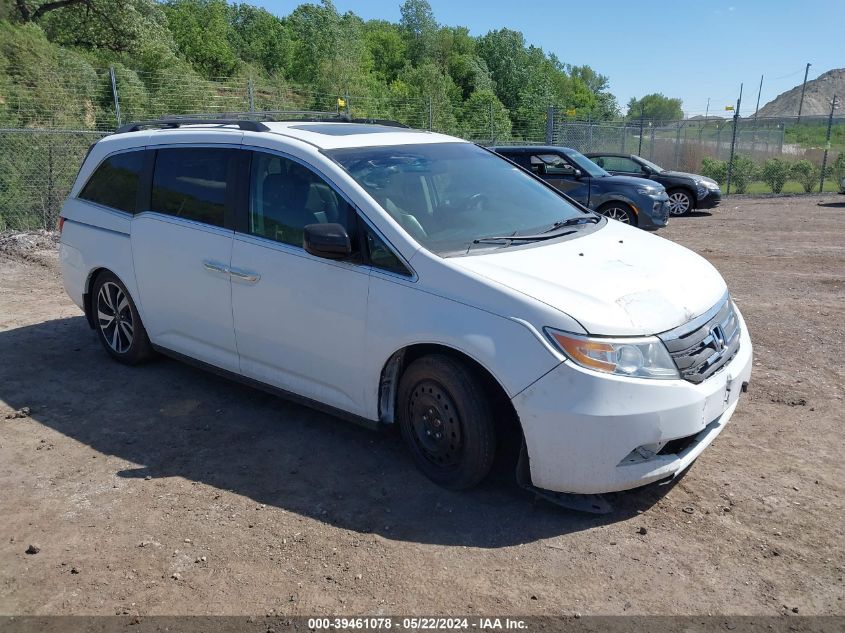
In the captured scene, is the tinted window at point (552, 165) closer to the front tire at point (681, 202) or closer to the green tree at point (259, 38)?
the front tire at point (681, 202)

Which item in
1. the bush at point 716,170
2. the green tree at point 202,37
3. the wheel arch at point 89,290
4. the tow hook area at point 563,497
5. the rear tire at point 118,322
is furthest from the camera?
the green tree at point 202,37

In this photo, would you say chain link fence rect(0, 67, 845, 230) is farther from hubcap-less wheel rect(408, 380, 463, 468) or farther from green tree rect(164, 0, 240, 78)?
green tree rect(164, 0, 240, 78)

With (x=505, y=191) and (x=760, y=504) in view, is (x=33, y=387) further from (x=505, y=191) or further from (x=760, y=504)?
(x=760, y=504)

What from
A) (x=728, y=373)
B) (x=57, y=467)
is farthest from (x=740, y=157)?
(x=57, y=467)

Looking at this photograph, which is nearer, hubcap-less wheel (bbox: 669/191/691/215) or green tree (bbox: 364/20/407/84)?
hubcap-less wheel (bbox: 669/191/691/215)

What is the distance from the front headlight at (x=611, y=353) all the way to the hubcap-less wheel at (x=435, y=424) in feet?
2.27

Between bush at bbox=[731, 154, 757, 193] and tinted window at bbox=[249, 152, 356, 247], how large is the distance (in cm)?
2128

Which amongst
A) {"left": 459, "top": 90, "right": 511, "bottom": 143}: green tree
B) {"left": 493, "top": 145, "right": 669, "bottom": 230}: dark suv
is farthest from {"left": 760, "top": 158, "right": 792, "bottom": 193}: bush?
{"left": 493, "top": 145, "right": 669, "bottom": 230}: dark suv

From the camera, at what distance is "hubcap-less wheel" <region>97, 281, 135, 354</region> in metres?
5.62

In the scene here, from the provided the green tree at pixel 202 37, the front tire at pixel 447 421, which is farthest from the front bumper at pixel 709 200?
the green tree at pixel 202 37

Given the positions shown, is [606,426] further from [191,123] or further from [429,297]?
[191,123]

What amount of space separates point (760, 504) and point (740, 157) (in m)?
22.1

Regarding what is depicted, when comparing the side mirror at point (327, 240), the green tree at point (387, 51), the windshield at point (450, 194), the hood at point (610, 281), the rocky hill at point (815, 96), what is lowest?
the hood at point (610, 281)

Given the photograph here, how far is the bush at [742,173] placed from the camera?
22516 millimetres
